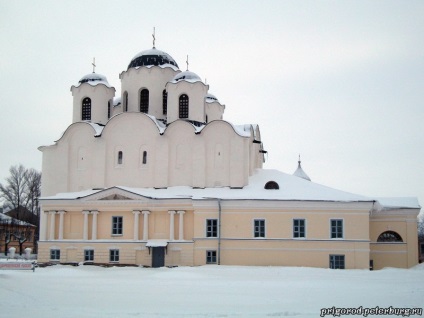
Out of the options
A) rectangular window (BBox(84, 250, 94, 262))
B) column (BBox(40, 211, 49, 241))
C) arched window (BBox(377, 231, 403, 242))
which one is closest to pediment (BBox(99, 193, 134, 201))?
rectangular window (BBox(84, 250, 94, 262))

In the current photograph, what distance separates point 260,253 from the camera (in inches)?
1362

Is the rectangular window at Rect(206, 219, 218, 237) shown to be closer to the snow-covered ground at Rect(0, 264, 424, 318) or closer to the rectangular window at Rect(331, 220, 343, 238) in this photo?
the snow-covered ground at Rect(0, 264, 424, 318)

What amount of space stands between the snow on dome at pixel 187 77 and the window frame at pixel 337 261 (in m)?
15.4

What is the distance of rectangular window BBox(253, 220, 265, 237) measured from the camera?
34.9 meters

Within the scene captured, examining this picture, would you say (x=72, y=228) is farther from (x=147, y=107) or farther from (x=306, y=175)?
(x=306, y=175)

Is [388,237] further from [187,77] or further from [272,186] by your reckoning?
[187,77]

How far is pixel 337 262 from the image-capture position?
34.3 metres

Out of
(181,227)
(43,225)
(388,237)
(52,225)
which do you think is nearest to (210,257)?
(181,227)

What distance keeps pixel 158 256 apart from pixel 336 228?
10.6 metres

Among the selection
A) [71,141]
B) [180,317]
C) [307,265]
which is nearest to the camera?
[180,317]

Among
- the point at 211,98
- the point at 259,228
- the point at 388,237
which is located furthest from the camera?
the point at 211,98

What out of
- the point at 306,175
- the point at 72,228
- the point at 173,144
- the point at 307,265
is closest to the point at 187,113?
the point at 173,144

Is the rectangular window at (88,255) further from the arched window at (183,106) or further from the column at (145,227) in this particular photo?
the arched window at (183,106)

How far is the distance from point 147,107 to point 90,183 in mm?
7250
